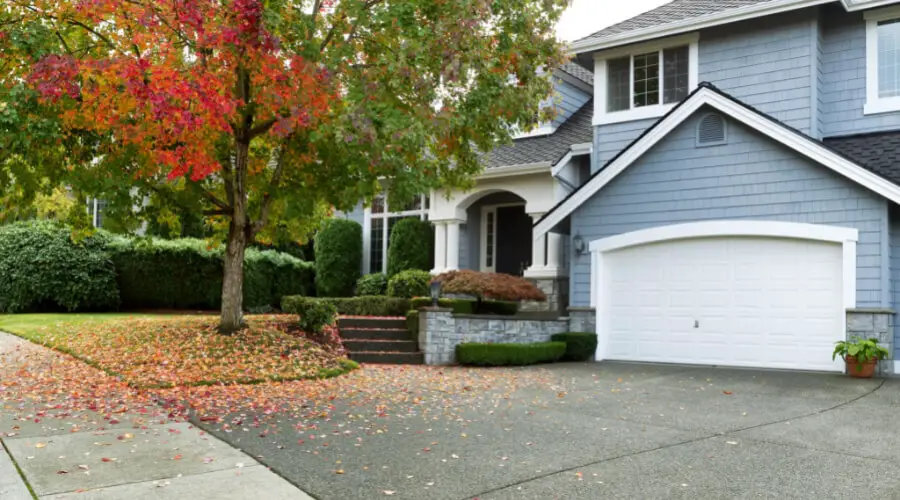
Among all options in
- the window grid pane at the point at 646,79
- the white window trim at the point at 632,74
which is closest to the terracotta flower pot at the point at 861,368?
the white window trim at the point at 632,74

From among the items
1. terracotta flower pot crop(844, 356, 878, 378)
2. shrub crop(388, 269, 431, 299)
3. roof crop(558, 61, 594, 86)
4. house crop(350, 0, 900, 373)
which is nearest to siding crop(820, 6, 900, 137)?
house crop(350, 0, 900, 373)

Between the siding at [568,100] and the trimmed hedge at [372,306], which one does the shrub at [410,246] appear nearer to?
the trimmed hedge at [372,306]

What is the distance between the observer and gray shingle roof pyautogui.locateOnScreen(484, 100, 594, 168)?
16.2 meters

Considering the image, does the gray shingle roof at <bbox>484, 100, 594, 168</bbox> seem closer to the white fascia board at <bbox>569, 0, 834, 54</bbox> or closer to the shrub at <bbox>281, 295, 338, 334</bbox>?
the white fascia board at <bbox>569, 0, 834, 54</bbox>

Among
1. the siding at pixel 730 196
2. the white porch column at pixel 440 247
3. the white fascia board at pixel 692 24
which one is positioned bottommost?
the white porch column at pixel 440 247

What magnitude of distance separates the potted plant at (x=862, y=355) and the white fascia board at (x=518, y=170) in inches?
272

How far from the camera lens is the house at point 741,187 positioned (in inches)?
437

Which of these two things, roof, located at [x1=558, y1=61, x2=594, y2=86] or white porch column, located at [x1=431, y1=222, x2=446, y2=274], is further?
roof, located at [x1=558, y1=61, x2=594, y2=86]

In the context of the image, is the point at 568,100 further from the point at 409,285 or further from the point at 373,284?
the point at 373,284

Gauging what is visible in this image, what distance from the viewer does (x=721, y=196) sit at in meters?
12.2

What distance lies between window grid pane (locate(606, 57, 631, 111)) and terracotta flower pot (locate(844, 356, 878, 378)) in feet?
21.1

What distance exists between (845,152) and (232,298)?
10085 mm

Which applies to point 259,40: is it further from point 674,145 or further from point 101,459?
point 674,145

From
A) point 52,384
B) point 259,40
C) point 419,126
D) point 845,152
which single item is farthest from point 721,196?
point 52,384
